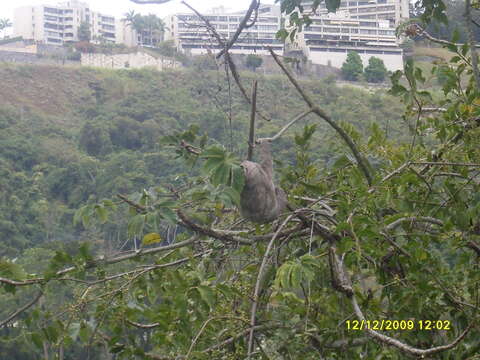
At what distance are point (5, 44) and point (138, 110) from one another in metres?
15.2

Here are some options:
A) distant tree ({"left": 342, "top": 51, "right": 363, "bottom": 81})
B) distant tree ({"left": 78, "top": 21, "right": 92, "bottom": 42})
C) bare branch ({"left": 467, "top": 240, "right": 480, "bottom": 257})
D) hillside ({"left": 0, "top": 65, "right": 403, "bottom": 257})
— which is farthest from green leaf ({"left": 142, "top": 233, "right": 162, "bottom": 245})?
distant tree ({"left": 78, "top": 21, "right": 92, "bottom": 42})

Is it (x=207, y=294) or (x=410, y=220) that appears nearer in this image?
(x=207, y=294)

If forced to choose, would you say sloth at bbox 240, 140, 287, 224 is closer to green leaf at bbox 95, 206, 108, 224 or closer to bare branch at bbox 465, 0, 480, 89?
green leaf at bbox 95, 206, 108, 224

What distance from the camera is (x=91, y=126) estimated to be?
22.6 metres

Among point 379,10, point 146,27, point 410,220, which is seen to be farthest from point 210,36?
point 146,27

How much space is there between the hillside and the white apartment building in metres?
7.97

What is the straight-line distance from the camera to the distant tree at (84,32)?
36.0 m

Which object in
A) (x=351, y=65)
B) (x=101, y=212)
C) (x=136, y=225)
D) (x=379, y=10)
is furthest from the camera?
(x=351, y=65)

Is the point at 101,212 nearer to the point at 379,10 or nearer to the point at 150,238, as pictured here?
the point at 150,238

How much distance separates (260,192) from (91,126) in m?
22.0

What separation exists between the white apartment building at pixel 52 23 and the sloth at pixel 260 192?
3751cm

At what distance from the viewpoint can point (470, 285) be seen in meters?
1.64

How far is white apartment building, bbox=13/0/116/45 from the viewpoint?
38031mm

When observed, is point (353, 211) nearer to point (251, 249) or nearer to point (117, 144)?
point (251, 249)
